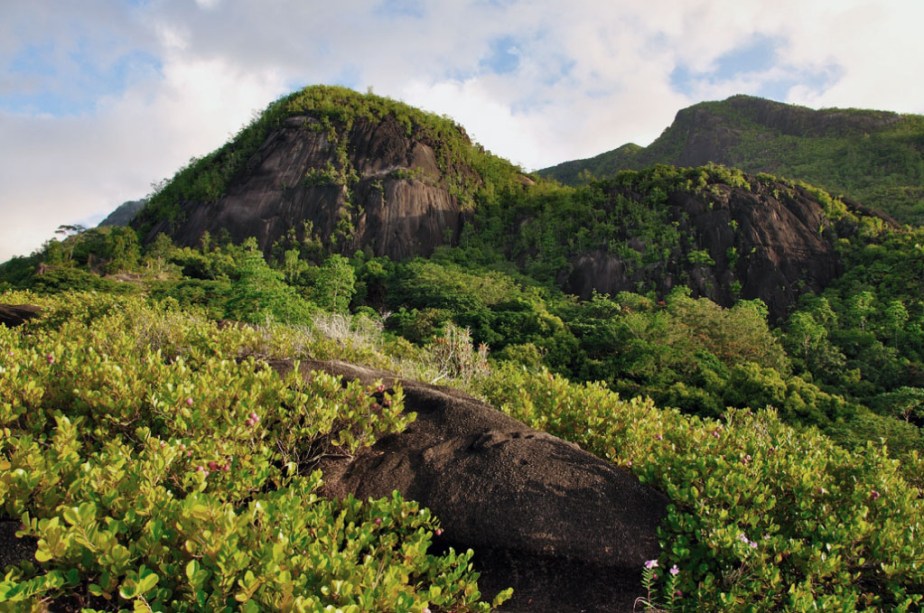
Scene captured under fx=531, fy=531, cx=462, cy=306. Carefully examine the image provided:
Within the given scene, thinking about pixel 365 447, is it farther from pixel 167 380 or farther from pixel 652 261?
pixel 652 261

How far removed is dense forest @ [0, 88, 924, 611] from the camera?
2.58 meters

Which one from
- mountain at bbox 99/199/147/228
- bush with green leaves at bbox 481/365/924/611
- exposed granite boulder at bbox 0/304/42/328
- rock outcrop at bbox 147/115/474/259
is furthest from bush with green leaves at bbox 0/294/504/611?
mountain at bbox 99/199/147/228

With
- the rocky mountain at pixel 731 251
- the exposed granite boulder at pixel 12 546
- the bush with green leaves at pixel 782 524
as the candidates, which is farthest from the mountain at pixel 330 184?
the exposed granite boulder at pixel 12 546

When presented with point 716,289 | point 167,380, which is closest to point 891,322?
point 716,289

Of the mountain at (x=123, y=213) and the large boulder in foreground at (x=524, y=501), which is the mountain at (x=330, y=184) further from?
the mountain at (x=123, y=213)

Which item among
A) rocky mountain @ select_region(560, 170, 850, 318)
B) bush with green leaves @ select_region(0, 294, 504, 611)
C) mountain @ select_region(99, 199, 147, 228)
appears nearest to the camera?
bush with green leaves @ select_region(0, 294, 504, 611)

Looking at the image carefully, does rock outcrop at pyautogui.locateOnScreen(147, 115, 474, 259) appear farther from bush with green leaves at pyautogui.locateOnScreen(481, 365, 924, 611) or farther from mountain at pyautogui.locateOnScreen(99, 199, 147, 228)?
mountain at pyautogui.locateOnScreen(99, 199, 147, 228)

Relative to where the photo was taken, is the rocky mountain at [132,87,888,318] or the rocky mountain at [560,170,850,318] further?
the rocky mountain at [132,87,888,318]

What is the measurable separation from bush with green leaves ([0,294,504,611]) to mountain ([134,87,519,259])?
42.7 m

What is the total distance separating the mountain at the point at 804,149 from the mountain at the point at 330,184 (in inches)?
648

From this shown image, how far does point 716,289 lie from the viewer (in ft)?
124

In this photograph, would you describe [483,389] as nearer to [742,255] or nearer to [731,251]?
[731,251]

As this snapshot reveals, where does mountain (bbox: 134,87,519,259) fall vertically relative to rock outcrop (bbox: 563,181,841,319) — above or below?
above

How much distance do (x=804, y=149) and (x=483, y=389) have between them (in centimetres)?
7695
